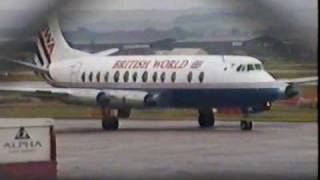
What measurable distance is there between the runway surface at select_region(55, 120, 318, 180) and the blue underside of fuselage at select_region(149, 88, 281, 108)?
68cm

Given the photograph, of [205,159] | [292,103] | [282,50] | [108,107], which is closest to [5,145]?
[282,50]

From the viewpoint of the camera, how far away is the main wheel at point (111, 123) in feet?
107

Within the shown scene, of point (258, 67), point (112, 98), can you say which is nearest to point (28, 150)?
point (258, 67)

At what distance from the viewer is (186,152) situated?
2378 cm

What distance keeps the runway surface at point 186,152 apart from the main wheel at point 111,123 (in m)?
0.22

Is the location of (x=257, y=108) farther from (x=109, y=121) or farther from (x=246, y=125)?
(x=109, y=121)

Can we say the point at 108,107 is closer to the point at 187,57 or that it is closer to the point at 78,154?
the point at 187,57

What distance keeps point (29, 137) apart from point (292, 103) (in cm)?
2299

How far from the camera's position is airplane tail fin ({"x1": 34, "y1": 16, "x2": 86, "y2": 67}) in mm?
14086

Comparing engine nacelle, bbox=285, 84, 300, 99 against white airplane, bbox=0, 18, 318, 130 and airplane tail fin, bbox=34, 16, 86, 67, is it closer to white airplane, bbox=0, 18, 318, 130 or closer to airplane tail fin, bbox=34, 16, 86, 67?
white airplane, bbox=0, 18, 318, 130

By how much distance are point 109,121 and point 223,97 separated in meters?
3.15

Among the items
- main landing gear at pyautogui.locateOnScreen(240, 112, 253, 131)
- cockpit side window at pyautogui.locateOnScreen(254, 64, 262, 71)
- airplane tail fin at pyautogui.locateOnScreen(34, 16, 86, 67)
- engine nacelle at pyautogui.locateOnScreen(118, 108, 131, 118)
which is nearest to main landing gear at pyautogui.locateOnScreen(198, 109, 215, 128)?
main landing gear at pyautogui.locateOnScreen(240, 112, 253, 131)

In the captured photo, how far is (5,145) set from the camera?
55.3 ft

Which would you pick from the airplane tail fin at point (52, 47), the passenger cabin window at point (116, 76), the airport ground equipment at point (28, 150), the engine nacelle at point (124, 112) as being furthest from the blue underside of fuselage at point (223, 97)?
the airport ground equipment at point (28, 150)
